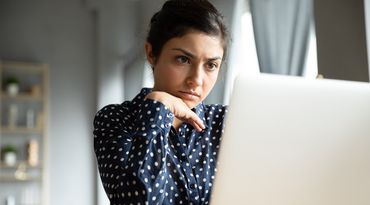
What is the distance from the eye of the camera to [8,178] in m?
4.63

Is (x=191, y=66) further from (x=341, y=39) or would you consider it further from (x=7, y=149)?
(x=7, y=149)

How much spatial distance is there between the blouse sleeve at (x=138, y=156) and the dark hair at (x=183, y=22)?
0.16 metres

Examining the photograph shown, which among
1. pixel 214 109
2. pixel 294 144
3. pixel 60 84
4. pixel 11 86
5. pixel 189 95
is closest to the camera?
pixel 294 144

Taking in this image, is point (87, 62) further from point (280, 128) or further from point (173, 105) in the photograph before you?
point (280, 128)

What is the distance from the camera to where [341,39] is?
1.65 metres

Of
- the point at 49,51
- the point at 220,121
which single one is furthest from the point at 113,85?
the point at 220,121

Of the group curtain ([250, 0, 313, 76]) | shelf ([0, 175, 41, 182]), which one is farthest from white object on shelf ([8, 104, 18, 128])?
curtain ([250, 0, 313, 76])

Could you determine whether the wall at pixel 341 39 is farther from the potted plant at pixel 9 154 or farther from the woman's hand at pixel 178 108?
the potted plant at pixel 9 154

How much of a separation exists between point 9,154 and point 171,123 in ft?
13.7

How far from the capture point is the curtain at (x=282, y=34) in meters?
2.22

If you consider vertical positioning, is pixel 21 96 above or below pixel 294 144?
above

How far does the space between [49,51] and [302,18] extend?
3281 millimetres

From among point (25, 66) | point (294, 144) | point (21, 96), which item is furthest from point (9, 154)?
point (294, 144)

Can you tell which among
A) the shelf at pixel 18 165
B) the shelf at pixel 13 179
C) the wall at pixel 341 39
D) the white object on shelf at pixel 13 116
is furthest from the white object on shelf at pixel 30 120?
the wall at pixel 341 39
